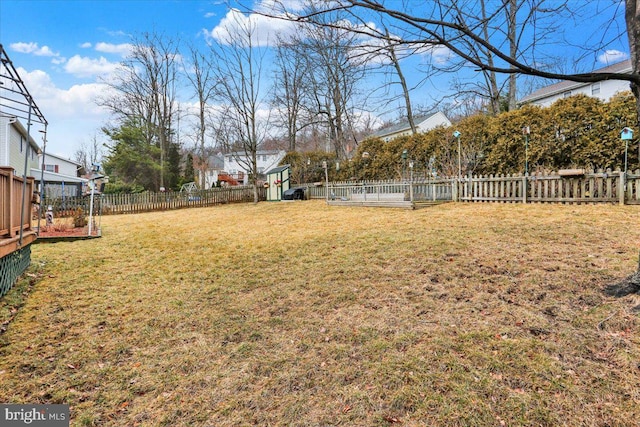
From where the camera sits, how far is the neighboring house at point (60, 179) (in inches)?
869

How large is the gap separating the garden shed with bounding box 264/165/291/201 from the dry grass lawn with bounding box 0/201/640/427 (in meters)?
14.7

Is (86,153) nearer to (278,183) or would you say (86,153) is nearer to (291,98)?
(291,98)

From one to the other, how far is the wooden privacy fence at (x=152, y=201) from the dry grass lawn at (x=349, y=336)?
11.3 m

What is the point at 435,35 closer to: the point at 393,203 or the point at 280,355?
the point at 280,355

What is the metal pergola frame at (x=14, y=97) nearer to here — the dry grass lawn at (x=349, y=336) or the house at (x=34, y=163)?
the dry grass lawn at (x=349, y=336)

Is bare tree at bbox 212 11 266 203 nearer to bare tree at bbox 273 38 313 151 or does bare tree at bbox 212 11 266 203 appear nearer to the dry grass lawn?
bare tree at bbox 273 38 313 151

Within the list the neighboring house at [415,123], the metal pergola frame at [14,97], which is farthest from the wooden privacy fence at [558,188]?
the neighboring house at [415,123]

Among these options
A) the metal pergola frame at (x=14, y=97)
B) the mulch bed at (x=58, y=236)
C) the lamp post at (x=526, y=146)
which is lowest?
the mulch bed at (x=58, y=236)

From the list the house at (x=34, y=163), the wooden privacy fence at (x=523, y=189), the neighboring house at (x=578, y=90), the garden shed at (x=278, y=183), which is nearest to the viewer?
the wooden privacy fence at (x=523, y=189)

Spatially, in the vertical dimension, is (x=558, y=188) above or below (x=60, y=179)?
below

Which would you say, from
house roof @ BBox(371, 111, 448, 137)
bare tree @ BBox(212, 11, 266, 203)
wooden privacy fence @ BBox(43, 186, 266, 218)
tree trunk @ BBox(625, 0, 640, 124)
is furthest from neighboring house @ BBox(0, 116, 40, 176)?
house roof @ BBox(371, 111, 448, 137)

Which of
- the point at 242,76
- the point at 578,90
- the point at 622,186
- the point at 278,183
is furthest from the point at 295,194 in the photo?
the point at 578,90

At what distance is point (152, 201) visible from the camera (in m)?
18.5

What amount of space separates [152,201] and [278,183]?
298 inches
